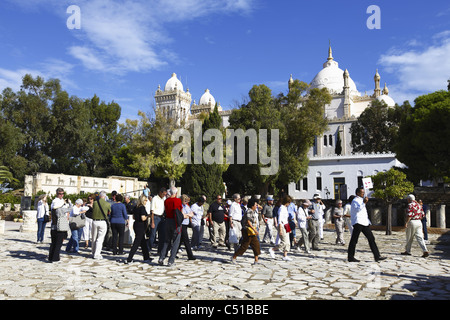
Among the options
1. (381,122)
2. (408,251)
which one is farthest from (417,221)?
(381,122)

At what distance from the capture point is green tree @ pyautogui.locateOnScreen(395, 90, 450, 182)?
2541cm

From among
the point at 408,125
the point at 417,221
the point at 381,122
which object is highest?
the point at 381,122

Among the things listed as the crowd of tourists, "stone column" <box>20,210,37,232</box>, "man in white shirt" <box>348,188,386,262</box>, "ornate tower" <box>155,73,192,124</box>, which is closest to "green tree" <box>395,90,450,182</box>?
the crowd of tourists

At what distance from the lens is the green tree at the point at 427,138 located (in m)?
25.4

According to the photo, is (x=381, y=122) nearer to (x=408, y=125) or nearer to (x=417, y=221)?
(x=408, y=125)

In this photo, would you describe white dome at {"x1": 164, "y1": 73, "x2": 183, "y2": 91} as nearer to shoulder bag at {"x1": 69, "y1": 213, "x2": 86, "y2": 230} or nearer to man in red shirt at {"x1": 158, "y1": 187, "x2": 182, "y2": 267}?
shoulder bag at {"x1": 69, "y1": 213, "x2": 86, "y2": 230}

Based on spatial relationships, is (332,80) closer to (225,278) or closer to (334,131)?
(334,131)

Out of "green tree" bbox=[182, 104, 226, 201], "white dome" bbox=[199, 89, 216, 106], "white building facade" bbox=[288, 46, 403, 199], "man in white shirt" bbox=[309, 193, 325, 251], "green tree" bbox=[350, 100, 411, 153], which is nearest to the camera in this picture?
"man in white shirt" bbox=[309, 193, 325, 251]

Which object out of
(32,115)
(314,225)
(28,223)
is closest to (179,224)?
(314,225)

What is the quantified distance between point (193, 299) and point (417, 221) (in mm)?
7538

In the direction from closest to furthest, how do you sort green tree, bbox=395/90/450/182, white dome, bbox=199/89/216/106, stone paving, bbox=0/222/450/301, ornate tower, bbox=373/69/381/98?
stone paving, bbox=0/222/450/301 → green tree, bbox=395/90/450/182 → ornate tower, bbox=373/69/381/98 → white dome, bbox=199/89/216/106

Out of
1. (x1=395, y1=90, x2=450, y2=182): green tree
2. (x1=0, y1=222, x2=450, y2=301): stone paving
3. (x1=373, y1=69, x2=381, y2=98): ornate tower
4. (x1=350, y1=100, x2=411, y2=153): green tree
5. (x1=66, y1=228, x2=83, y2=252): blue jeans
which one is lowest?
(x1=0, y1=222, x2=450, y2=301): stone paving

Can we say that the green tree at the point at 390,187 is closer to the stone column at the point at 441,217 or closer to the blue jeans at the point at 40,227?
the stone column at the point at 441,217
